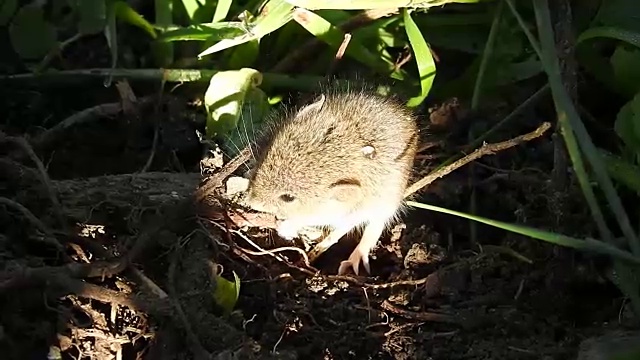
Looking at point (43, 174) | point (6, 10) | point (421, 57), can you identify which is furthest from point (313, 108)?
point (6, 10)

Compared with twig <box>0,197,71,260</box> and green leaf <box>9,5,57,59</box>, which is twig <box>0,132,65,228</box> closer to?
twig <box>0,197,71,260</box>

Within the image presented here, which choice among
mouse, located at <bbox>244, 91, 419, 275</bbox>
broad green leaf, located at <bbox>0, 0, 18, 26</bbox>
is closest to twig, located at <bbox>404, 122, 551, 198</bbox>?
mouse, located at <bbox>244, 91, 419, 275</bbox>

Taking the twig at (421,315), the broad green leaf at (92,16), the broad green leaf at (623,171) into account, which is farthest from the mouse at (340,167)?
the broad green leaf at (92,16)

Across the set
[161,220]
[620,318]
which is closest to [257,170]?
[161,220]

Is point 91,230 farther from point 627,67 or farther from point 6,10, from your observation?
point 627,67

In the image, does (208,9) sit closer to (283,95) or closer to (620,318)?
(283,95)

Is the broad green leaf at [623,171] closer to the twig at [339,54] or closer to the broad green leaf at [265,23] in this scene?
the twig at [339,54]
